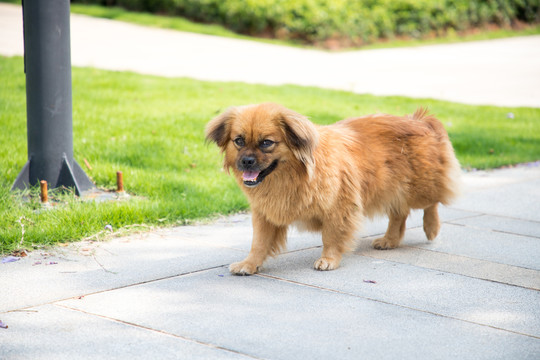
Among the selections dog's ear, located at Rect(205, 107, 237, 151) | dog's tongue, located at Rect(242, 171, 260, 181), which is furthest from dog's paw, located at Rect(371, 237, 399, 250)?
dog's ear, located at Rect(205, 107, 237, 151)

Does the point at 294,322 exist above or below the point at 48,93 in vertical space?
below

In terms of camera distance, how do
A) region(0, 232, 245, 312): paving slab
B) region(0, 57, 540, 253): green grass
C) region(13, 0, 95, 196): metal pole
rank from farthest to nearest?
region(13, 0, 95, 196): metal pole → region(0, 57, 540, 253): green grass → region(0, 232, 245, 312): paving slab

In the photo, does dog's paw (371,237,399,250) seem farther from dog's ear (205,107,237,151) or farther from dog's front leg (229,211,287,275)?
dog's ear (205,107,237,151)

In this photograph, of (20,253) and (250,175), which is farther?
(20,253)

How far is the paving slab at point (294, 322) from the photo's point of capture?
10.8 feet

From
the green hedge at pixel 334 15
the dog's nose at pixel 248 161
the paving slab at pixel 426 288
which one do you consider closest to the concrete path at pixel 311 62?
the green hedge at pixel 334 15

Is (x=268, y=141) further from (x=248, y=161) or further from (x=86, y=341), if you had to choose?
(x=86, y=341)

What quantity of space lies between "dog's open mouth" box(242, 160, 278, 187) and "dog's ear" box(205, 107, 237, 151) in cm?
37

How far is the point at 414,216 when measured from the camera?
21.3 ft

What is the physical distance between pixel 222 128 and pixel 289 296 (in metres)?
1.30

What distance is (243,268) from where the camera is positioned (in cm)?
455

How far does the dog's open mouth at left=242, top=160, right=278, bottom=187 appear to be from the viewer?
14.3 ft

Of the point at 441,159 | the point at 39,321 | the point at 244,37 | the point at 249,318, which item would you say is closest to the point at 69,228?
the point at 39,321

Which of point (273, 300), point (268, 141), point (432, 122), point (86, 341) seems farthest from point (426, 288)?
point (86, 341)
